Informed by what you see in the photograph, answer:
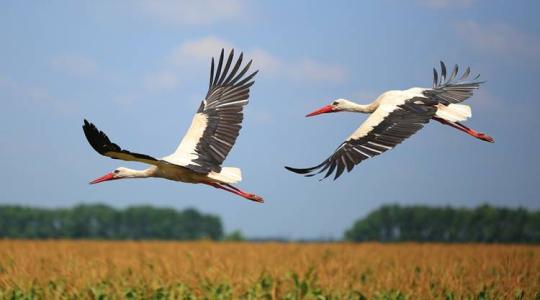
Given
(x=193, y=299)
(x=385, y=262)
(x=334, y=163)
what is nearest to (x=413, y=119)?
(x=334, y=163)

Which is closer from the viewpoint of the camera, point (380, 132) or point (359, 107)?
point (380, 132)

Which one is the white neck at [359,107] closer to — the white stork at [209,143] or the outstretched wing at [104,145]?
the white stork at [209,143]

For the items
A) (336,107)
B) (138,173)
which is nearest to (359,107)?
(336,107)

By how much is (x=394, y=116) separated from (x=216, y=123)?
2.29 meters

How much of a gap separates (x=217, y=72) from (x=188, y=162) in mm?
2272

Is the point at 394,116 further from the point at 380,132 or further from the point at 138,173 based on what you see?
the point at 138,173

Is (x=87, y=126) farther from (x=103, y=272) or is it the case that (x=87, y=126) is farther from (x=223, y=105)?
(x=103, y=272)

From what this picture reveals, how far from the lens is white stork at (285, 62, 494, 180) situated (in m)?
8.80

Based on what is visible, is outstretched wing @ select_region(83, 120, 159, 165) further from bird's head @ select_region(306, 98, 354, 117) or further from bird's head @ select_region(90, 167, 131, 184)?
bird's head @ select_region(306, 98, 354, 117)

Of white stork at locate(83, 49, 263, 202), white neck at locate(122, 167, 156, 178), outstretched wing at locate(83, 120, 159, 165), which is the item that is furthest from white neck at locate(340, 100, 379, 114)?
outstretched wing at locate(83, 120, 159, 165)

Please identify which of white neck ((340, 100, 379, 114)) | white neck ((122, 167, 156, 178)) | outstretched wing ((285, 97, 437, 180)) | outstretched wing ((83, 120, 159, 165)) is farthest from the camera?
white neck ((340, 100, 379, 114))

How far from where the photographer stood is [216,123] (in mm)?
10469

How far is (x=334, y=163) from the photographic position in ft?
28.3

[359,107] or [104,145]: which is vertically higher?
[359,107]
